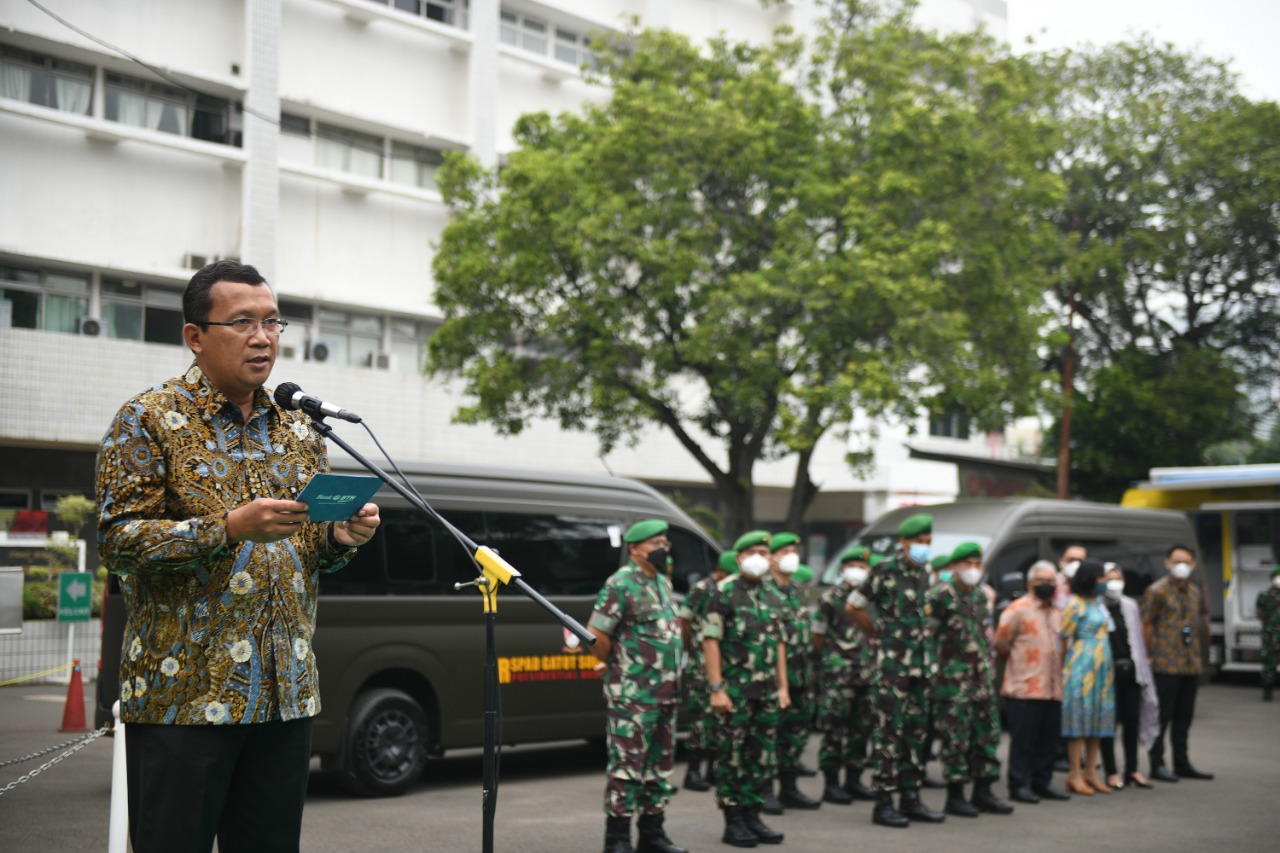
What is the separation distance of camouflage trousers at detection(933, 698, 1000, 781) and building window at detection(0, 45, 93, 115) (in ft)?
61.9

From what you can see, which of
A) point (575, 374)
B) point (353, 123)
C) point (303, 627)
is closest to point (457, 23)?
point (353, 123)

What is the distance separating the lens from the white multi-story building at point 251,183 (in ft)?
72.8

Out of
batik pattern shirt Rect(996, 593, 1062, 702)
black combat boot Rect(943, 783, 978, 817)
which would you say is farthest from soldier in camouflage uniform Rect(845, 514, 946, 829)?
batik pattern shirt Rect(996, 593, 1062, 702)

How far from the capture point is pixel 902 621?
376 inches

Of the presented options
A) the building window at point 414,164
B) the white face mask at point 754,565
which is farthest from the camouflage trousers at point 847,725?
the building window at point 414,164

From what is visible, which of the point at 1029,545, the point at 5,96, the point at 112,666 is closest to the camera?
the point at 112,666

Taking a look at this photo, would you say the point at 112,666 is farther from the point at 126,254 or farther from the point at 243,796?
the point at 126,254

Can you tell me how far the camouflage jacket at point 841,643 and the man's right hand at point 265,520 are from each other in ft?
26.5

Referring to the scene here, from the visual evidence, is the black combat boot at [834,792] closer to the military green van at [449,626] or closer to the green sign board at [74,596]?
the military green van at [449,626]

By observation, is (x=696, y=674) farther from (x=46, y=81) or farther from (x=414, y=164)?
(x=414, y=164)

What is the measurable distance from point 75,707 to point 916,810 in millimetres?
7745

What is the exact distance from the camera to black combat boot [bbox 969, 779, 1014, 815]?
32.8 feet

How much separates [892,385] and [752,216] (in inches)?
138

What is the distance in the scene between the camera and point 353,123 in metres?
26.4
